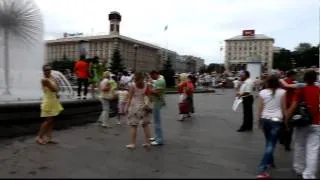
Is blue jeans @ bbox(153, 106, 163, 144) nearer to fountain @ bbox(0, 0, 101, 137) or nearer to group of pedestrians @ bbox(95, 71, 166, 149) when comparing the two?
group of pedestrians @ bbox(95, 71, 166, 149)

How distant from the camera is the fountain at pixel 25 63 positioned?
15.0 meters

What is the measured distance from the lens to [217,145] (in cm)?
1055

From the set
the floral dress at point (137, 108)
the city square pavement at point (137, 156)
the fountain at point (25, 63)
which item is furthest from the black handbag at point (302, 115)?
the fountain at point (25, 63)

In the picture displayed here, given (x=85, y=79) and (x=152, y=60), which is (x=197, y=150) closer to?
(x=85, y=79)

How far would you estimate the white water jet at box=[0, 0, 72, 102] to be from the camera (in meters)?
18.8

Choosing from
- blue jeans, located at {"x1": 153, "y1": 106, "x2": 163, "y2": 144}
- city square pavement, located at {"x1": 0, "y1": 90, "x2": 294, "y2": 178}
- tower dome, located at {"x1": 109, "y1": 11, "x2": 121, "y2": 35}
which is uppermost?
tower dome, located at {"x1": 109, "y1": 11, "x2": 121, "y2": 35}

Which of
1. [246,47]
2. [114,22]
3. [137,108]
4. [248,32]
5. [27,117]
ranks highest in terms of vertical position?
[248,32]

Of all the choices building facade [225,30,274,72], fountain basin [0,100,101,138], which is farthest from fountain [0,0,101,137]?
building facade [225,30,274,72]

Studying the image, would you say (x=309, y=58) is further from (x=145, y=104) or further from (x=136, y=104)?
(x=136, y=104)

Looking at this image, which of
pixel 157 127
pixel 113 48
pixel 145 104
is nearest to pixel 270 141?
pixel 145 104

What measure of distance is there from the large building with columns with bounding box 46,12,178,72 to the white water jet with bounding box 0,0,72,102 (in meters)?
87.6

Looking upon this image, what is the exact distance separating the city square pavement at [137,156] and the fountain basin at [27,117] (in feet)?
1.78

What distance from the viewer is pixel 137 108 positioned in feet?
32.9

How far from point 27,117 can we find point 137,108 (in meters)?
Result: 3.72
